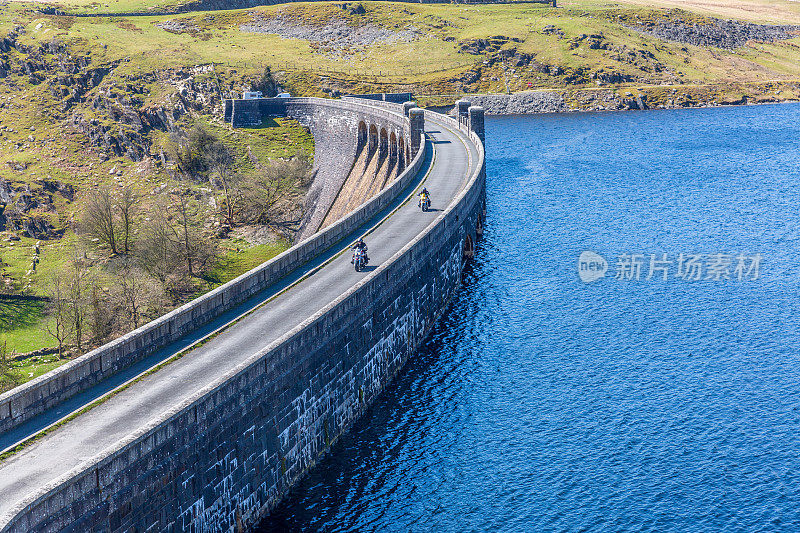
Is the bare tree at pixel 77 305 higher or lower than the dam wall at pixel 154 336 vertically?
lower

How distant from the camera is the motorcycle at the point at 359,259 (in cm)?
5700

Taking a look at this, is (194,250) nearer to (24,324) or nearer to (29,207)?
(24,324)

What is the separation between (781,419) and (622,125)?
13054cm

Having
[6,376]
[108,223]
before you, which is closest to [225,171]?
[108,223]

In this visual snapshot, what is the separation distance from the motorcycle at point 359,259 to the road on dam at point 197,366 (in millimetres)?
609

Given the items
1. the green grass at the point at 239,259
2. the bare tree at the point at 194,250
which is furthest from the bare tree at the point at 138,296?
the green grass at the point at 239,259

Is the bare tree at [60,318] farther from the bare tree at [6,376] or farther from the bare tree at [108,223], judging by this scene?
the bare tree at [108,223]

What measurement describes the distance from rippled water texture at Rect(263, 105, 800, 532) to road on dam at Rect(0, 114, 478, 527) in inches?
317

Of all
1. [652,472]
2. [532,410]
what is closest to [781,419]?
[652,472]

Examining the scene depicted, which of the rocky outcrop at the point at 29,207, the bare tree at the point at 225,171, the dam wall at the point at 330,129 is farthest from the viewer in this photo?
the bare tree at the point at 225,171

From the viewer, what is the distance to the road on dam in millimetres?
32312

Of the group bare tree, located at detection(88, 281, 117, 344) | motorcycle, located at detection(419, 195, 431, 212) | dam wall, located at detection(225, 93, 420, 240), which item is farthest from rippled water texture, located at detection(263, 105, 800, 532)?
bare tree, located at detection(88, 281, 117, 344)

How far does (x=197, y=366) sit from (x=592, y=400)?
1030 inches

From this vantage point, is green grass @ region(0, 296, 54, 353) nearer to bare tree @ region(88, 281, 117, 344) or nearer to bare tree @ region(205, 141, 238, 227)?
bare tree @ region(88, 281, 117, 344)
